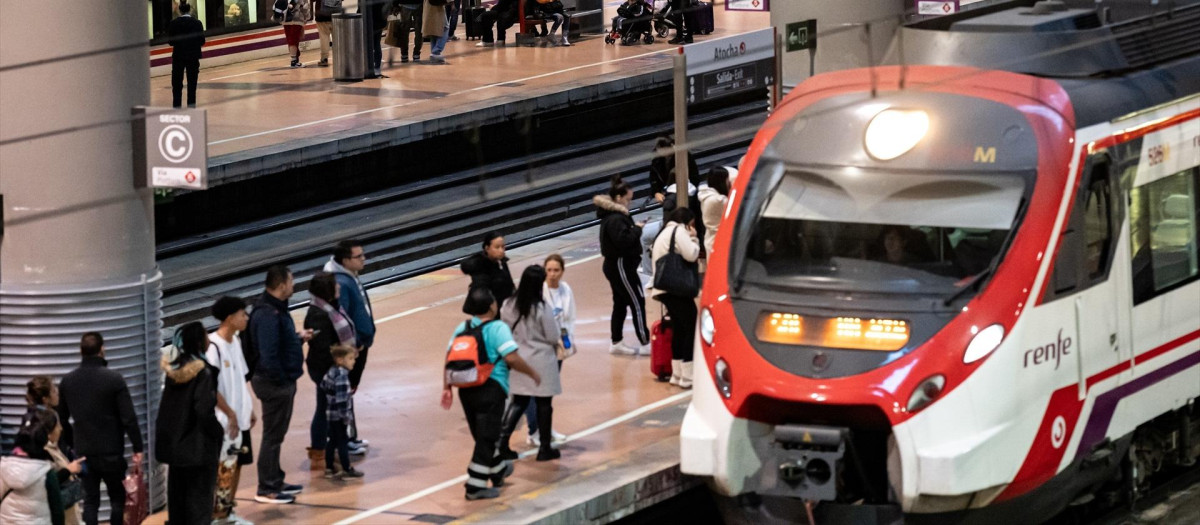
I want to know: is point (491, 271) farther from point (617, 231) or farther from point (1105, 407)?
point (1105, 407)

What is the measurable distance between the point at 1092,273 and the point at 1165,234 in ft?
3.23

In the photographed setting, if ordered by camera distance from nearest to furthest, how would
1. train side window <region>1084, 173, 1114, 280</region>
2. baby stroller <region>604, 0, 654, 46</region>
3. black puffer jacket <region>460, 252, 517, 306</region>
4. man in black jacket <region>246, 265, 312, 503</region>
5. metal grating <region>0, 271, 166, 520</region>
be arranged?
train side window <region>1084, 173, 1114, 280</region>, metal grating <region>0, 271, 166, 520</region>, man in black jacket <region>246, 265, 312, 503</region>, black puffer jacket <region>460, 252, 517, 306</region>, baby stroller <region>604, 0, 654, 46</region>

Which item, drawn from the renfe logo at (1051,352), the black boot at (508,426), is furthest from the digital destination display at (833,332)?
the black boot at (508,426)

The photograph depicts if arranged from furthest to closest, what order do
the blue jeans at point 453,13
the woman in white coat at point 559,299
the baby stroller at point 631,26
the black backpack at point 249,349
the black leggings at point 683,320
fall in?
1. the baby stroller at point 631,26
2. the blue jeans at point 453,13
3. the black leggings at point 683,320
4. the woman in white coat at point 559,299
5. the black backpack at point 249,349

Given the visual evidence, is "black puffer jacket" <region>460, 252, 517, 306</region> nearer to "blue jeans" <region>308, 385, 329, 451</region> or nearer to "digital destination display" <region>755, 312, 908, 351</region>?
"blue jeans" <region>308, 385, 329, 451</region>

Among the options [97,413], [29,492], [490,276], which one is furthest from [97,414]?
[490,276]

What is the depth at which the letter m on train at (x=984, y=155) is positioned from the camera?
33.0ft

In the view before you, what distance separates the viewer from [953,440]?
31.2ft

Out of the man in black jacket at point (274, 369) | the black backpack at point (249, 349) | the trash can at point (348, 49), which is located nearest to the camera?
the man in black jacket at point (274, 369)

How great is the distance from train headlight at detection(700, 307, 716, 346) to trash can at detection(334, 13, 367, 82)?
15.5m

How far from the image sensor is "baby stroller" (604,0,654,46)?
30.6 metres

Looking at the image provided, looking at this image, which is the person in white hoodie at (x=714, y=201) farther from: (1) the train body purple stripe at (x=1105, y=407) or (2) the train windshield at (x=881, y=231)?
(1) the train body purple stripe at (x=1105, y=407)

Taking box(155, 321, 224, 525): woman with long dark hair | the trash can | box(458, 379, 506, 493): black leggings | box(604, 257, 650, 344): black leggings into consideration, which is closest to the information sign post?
box(604, 257, 650, 344): black leggings

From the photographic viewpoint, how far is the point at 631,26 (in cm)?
3062
